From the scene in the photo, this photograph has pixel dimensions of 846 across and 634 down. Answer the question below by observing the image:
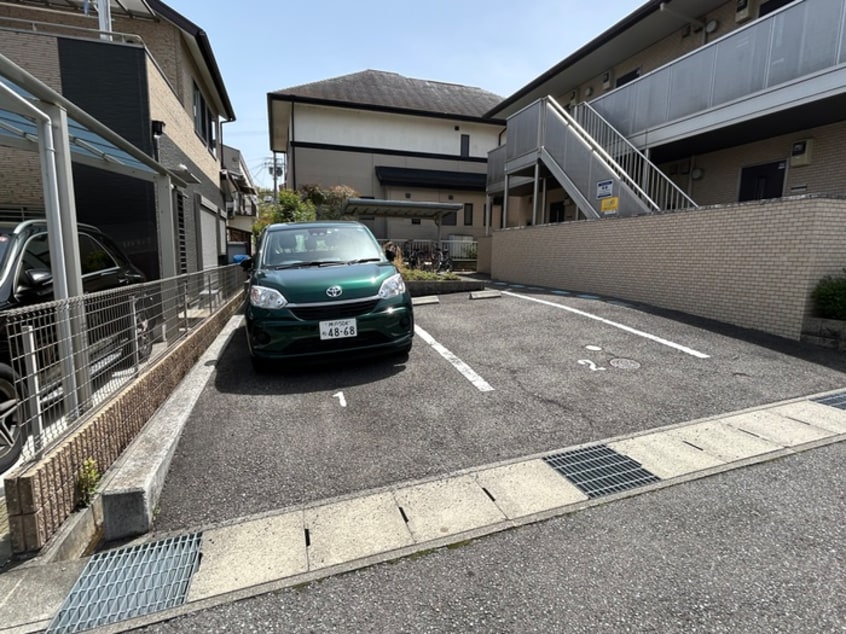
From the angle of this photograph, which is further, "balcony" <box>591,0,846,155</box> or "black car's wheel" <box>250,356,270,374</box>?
"balcony" <box>591,0,846,155</box>

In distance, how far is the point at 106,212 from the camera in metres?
7.69

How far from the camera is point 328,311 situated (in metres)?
4.27

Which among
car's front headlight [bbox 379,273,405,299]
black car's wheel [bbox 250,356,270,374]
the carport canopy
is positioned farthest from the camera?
the carport canopy

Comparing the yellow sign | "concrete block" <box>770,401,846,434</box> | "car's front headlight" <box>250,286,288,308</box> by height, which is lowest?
"concrete block" <box>770,401,846,434</box>

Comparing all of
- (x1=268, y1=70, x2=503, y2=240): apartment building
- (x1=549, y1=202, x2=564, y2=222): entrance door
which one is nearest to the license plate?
(x1=549, y1=202, x2=564, y2=222): entrance door

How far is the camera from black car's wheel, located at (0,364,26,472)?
101 inches

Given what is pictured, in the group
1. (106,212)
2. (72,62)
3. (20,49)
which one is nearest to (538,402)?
(106,212)

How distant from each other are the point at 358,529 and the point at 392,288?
278 centimetres

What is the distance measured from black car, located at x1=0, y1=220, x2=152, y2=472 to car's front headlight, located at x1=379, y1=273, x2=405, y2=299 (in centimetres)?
211

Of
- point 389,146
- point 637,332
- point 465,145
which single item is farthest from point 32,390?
point 465,145

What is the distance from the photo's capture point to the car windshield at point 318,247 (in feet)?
16.7

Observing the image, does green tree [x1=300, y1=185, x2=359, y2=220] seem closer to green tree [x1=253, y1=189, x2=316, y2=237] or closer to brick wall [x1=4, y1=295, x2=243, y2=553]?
green tree [x1=253, y1=189, x2=316, y2=237]

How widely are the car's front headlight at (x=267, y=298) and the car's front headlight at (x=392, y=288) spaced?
978 millimetres

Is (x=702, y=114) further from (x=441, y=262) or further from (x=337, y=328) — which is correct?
(x=441, y=262)
